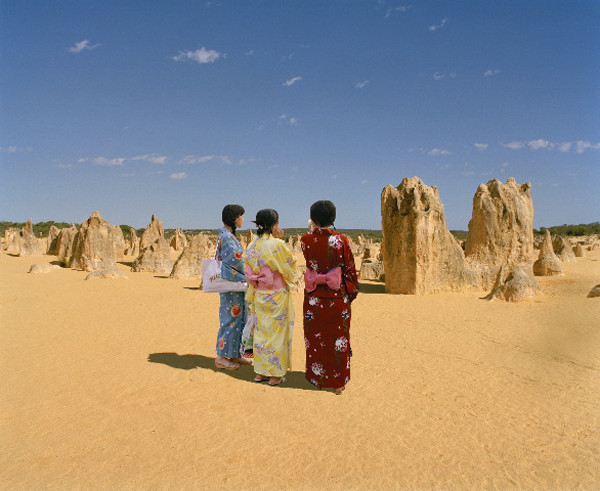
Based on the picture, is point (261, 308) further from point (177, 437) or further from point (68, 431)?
point (68, 431)

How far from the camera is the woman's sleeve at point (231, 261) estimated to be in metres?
5.48

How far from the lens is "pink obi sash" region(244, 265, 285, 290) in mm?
5031

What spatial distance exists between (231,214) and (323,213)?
4.63ft

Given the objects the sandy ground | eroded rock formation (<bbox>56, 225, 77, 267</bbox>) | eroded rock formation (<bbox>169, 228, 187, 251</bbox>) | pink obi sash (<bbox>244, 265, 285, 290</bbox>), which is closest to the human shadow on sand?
the sandy ground

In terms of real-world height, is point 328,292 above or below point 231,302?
above

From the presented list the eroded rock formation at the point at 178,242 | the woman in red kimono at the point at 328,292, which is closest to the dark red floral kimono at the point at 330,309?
the woman in red kimono at the point at 328,292

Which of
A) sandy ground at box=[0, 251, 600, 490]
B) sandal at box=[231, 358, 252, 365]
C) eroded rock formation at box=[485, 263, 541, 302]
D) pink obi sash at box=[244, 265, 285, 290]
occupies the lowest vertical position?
sandy ground at box=[0, 251, 600, 490]

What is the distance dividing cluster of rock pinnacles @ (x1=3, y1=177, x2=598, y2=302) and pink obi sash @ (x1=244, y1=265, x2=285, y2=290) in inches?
318

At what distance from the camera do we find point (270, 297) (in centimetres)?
505

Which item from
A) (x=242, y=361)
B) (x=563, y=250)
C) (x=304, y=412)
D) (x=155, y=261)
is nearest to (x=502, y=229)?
(x=563, y=250)

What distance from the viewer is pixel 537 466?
10.8 ft

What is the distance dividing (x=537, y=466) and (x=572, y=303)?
8.41 meters

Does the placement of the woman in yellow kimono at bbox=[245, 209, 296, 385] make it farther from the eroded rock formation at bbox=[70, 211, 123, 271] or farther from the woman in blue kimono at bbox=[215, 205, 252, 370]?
the eroded rock formation at bbox=[70, 211, 123, 271]

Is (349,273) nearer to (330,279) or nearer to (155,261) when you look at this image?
(330,279)
